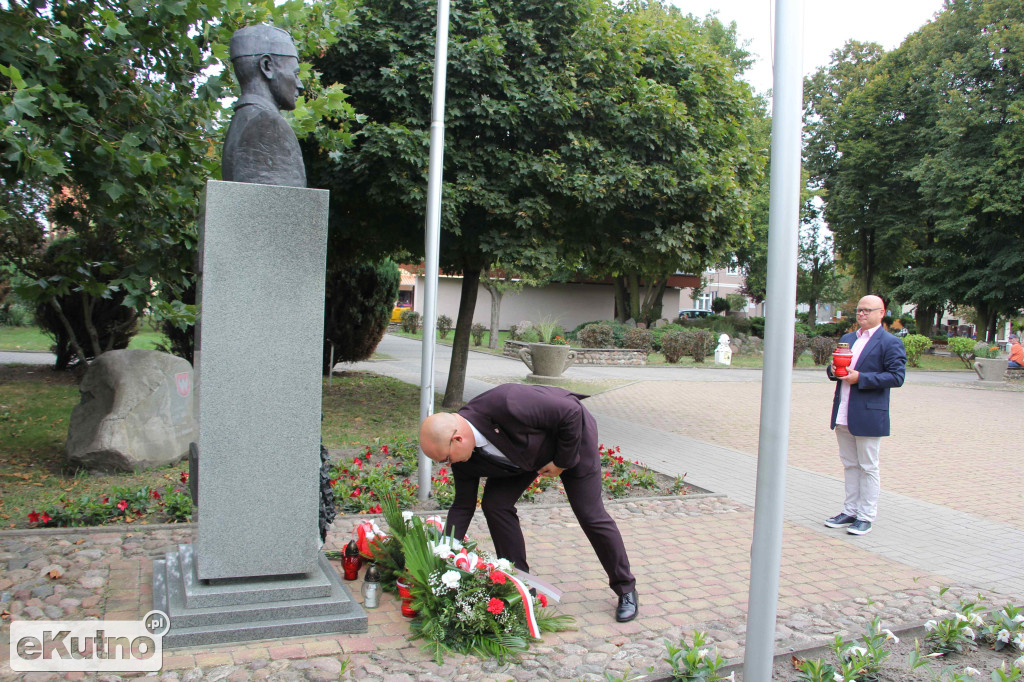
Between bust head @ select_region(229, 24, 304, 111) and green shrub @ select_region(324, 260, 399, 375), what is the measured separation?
35.4 feet

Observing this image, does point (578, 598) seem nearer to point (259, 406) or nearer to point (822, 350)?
point (259, 406)

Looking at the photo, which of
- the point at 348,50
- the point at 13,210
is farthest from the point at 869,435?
the point at 13,210

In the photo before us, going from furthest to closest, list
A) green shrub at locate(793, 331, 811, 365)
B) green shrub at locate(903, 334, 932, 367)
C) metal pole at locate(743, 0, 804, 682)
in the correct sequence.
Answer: green shrub at locate(793, 331, 811, 365) → green shrub at locate(903, 334, 932, 367) → metal pole at locate(743, 0, 804, 682)

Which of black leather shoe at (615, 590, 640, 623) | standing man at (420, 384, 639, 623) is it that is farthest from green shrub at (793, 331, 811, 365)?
standing man at (420, 384, 639, 623)

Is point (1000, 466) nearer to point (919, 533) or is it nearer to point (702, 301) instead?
point (919, 533)

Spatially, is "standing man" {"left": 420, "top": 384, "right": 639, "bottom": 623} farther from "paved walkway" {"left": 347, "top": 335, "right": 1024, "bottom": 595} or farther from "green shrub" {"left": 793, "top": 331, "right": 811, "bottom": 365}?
"green shrub" {"left": 793, "top": 331, "right": 811, "bottom": 365}

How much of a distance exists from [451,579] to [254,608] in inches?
38.9

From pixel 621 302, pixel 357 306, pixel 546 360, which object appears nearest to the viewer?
pixel 357 306

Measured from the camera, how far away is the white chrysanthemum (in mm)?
3846

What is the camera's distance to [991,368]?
2331cm

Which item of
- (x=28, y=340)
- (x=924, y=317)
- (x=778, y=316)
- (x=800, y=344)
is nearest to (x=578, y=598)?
(x=778, y=316)

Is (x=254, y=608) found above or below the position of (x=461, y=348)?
below

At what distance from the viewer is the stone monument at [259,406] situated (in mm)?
3801

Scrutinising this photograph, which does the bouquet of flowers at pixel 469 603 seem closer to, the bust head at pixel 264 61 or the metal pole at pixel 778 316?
the metal pole at pixel 778 316
